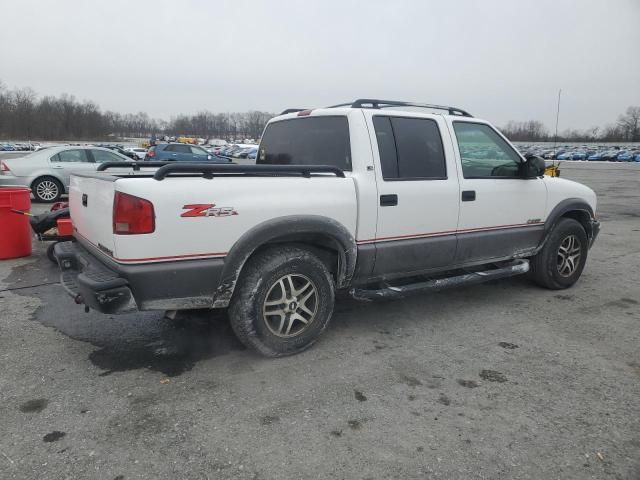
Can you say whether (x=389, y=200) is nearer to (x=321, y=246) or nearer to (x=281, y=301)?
(x=321, y=246)

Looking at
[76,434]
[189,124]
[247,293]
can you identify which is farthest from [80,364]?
[189,124]

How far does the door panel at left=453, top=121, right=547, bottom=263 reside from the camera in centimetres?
455

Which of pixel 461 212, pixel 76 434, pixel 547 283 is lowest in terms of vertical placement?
pixel 76 434

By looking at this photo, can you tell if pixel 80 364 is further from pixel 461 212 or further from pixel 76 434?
pixel 461 212

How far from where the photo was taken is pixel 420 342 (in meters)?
4.06

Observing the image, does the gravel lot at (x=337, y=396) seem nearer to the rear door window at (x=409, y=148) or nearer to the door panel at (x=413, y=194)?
the door panel at (x=413, y=194)

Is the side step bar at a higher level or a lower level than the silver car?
lower

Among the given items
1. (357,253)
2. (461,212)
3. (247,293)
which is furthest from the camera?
(461,212)

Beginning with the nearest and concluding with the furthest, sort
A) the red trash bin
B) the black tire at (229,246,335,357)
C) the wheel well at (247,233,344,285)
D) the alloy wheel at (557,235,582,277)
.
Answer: the black tire at (229,246,335,357) < the wheel well at (247,233,344,285) < the alloy wheel at (557,235,582,277) < the red trash bin

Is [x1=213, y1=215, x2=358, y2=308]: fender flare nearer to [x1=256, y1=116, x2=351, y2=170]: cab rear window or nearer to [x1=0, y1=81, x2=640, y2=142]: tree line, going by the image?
[x1=256, y1=116, x2=351, y2=170]: cab rear window

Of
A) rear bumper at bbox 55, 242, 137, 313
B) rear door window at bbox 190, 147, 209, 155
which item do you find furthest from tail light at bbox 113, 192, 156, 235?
rear door window at bbox 190, 147, 209, 155

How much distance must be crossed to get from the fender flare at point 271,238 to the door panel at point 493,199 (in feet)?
4.46

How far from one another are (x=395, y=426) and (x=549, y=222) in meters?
3.45

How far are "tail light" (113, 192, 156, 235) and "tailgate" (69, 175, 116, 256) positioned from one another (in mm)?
144
